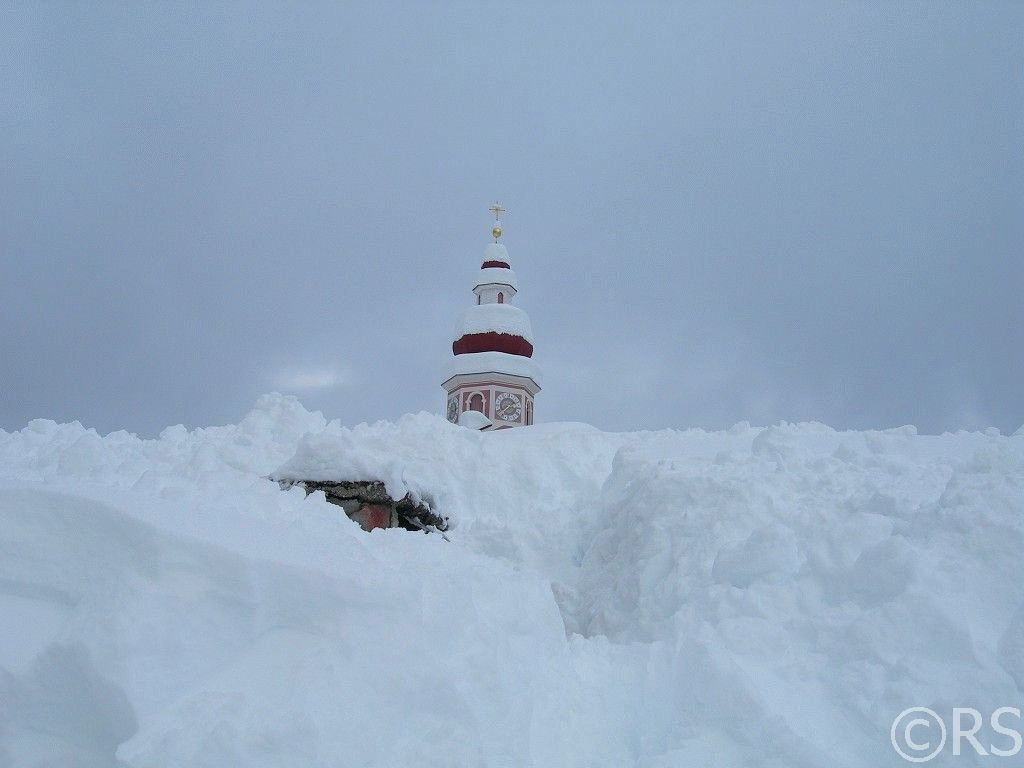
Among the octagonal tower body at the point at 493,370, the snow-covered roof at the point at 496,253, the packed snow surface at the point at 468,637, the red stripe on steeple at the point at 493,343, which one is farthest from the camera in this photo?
the snow-covered roof at the point at 496,253

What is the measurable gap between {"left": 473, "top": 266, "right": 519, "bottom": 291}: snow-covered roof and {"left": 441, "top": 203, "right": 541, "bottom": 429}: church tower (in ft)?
0.14

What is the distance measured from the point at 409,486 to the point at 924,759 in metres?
4.53

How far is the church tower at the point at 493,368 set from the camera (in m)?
29.2

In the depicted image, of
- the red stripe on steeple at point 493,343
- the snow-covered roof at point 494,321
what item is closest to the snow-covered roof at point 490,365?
the red stripe on steeple at point 493,343

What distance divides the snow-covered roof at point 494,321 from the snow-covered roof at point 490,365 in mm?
1114

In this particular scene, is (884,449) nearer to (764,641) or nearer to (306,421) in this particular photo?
(764,641)

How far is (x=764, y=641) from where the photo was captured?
396 cm

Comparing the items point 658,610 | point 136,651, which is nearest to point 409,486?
point 658,610

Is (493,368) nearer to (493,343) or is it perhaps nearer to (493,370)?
(493,370)

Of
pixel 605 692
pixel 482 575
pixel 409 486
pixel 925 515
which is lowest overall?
pixel 605 692

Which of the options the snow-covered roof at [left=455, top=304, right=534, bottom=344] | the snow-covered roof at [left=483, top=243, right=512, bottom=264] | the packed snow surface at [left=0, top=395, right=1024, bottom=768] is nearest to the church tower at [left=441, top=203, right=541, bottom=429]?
the snow-covered roof at [left=455, top=304, right=534, bottom=344]

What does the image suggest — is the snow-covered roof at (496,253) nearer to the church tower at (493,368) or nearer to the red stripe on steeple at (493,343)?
the church tower at (493,368)

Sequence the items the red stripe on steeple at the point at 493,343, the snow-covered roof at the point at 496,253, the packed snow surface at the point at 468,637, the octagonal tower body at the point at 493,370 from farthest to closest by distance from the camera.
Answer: the snow-covered roof at the point at 496,253 → the red stripe on steeple at the point at 493,343 → the octagonal tower body at the point at 493,370 → the packed snow surface at the point at 468,637

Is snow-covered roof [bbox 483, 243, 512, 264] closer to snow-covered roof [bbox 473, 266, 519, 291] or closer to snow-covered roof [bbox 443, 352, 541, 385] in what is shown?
snow-covered roof [bbox 473, 266, 519, 291]
